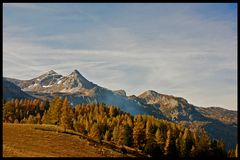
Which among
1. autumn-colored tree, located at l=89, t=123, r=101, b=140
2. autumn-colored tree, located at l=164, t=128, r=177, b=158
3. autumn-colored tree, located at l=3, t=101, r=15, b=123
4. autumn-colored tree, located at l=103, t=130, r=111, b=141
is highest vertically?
autumn-colored tree, located at l=3, t=101, r=15, b=123

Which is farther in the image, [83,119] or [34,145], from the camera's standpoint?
[83,119]

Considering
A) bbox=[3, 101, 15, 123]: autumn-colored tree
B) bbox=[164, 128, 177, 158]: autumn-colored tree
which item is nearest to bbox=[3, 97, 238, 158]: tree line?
bbox=[164, 128, 177, 158]: autumn-colored tree

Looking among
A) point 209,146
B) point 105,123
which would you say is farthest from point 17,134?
point 209,146

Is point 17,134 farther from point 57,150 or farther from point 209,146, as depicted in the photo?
point 209,146

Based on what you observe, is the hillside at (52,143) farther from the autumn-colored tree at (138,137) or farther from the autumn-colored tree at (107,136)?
the autumn-colored tree at (138,137)

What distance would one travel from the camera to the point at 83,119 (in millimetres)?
126312

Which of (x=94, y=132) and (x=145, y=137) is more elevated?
(x=94, y=132)

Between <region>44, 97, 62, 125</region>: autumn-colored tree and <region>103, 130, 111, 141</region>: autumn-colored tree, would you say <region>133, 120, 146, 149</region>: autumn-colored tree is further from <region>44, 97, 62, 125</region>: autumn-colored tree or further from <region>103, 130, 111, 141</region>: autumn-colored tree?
<region>44, 97, 62, 125</region>: autumn-colored tree

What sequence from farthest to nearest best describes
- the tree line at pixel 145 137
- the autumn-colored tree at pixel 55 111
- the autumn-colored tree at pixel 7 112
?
1. the autumn-colored tree at pixel 7 112
2. the autumn-colored tree at pixel 55 111
3. the tree line at pixel 145 137

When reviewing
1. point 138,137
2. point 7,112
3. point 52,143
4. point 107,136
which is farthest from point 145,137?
point 7,112

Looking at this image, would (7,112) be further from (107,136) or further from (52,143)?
(52,143)

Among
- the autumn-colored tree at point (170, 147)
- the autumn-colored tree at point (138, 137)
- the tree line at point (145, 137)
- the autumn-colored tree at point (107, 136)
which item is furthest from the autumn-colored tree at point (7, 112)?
the autumn-colored tree at point (170, 147)

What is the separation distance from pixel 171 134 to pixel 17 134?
5328 centimetres

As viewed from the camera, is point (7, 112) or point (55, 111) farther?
point (7, 112)
